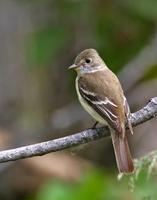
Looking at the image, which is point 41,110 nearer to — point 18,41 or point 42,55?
point 18,41

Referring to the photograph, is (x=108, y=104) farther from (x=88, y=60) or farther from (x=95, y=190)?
(x=95, y=190)

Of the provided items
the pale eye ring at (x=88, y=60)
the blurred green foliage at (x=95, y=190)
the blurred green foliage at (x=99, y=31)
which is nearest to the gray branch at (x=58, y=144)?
the blurred green foliage at (x=95, y=190)

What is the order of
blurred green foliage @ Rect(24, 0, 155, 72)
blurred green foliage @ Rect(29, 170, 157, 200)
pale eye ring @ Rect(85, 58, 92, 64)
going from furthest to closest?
blurred green foliage @ Rect(24, 0, 155, 72), pale eye ring @ Rect(85, 58, 92, 64), blurred green foliage @ Rect(29, 170, 157, 200)

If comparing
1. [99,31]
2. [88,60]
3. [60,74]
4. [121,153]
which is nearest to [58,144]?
[121,153]

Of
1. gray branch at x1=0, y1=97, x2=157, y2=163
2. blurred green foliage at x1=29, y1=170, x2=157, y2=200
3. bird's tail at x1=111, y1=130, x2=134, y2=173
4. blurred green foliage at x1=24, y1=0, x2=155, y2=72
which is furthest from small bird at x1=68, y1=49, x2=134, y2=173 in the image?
blurred green foliage at x1=24, y1=0, x2=155, y2=72

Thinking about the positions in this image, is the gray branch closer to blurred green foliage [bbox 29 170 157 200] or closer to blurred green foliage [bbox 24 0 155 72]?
blurred green foliage [bbox 29 170 157 200]

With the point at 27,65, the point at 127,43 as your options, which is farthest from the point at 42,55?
the point at 127,43

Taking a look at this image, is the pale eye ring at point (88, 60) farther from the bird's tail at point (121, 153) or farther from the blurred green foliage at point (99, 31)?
the blurred green foliage at point (99, 31)
